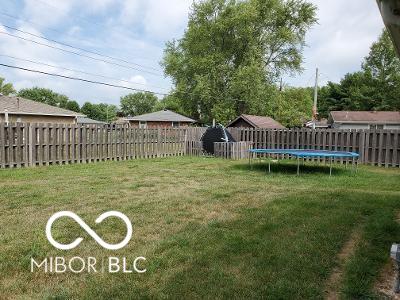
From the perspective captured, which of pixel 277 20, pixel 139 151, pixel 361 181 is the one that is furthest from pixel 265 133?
pixel 277 20

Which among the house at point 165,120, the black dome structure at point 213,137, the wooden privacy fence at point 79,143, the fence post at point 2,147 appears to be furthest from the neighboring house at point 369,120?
the fence post at point 2,147

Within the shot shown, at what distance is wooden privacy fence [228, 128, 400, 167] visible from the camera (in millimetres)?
14523

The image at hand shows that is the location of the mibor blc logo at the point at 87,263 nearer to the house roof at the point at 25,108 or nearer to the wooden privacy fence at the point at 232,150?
the wooden privacy fence at the point at 232,150

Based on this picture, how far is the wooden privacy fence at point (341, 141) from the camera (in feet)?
47.6

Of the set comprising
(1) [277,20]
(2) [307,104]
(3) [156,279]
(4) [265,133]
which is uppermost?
(1) [277,20]

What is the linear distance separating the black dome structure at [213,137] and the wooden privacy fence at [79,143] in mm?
721

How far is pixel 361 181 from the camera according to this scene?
9.96 metres

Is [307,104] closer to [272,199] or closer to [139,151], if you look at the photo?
[139,151]

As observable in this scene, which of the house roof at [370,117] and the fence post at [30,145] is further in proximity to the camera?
the house roof at [370,117]

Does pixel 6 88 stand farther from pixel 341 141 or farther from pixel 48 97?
pixel 341 141

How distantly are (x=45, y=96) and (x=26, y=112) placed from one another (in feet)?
236

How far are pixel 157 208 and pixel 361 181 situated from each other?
6.51 metres

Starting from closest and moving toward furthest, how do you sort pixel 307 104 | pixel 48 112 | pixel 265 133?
pixel 265 133 < pixel 48 112 < pixel 307 104

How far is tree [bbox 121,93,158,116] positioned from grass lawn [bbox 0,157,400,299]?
105381 millimetres
